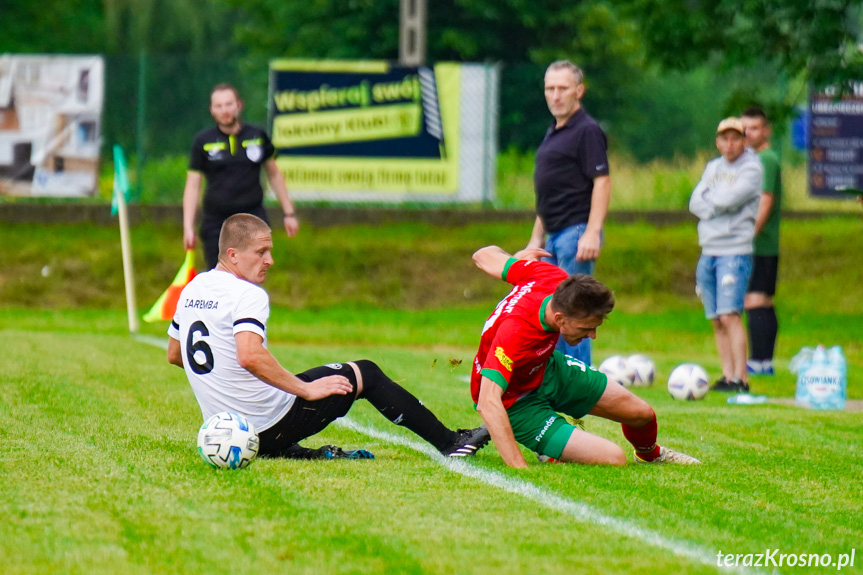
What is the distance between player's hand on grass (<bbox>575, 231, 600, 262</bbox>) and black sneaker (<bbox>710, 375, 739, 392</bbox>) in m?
2.68

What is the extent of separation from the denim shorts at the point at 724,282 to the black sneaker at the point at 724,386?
0.58 metres

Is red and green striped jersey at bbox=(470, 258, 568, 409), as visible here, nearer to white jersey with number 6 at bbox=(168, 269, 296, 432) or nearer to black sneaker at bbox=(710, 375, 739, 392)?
white jersey with number 6 at bbox=(168, 269, 296, 432)

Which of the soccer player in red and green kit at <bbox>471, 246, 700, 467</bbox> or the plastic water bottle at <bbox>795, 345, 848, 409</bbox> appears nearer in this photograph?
the soccer player in red and green kit at <bbox>471, 246, 700, 467</bbox>

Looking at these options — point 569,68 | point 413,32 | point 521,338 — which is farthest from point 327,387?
point 413,32

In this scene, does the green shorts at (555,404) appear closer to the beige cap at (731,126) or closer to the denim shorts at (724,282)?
the denim shorts at (724,282)

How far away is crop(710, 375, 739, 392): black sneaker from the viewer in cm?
1030

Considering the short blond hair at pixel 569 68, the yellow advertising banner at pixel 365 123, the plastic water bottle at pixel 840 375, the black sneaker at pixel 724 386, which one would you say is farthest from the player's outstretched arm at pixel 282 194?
the yellow advertising banner at pixel 365 123

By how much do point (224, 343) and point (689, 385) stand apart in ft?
16.5

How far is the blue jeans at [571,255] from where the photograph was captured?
8500mm

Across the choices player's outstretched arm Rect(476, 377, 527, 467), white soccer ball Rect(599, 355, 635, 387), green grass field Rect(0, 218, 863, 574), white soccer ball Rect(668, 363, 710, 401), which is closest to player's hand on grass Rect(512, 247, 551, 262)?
A: green grass field Rect(0, 218, 863, 574)

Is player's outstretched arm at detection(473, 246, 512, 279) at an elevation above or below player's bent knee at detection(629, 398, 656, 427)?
above

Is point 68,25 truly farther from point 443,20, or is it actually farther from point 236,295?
point 236,295

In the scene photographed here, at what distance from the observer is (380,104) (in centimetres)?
1930

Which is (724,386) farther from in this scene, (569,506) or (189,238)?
(569,506)
